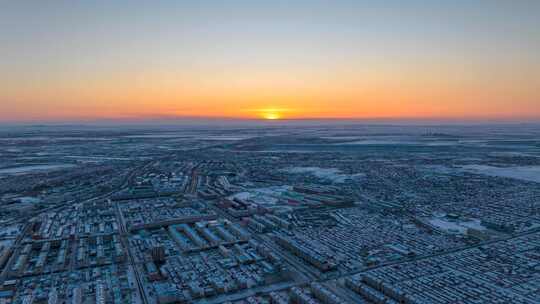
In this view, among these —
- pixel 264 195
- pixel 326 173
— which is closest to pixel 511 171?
pixel 326 173

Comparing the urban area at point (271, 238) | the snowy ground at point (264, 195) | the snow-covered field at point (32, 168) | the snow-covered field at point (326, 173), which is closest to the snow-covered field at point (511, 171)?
the urban area at point (271, 238)

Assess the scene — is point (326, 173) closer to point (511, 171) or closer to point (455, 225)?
point (455, 225)

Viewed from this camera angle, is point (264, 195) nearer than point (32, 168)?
Yes

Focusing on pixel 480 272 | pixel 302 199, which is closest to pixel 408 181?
pixel 302 199

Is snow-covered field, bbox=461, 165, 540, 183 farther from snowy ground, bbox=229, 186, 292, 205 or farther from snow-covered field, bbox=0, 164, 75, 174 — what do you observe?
snow-covered field, bbox=0, 164, 75, 174

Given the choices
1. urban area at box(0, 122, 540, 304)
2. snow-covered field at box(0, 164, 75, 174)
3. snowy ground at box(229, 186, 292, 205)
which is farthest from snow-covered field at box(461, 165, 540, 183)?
snow-covered field at box(0, 164, 75, 174)

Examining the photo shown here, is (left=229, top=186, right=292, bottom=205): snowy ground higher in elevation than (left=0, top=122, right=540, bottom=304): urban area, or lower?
lower

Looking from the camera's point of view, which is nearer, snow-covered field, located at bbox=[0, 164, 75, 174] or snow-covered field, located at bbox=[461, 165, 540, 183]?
snow-covered field, located at bbox=[461, 165, 540, 183]

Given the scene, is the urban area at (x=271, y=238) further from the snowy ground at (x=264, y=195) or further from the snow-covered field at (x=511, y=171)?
the snow-covered field at (x=511, y=171)
